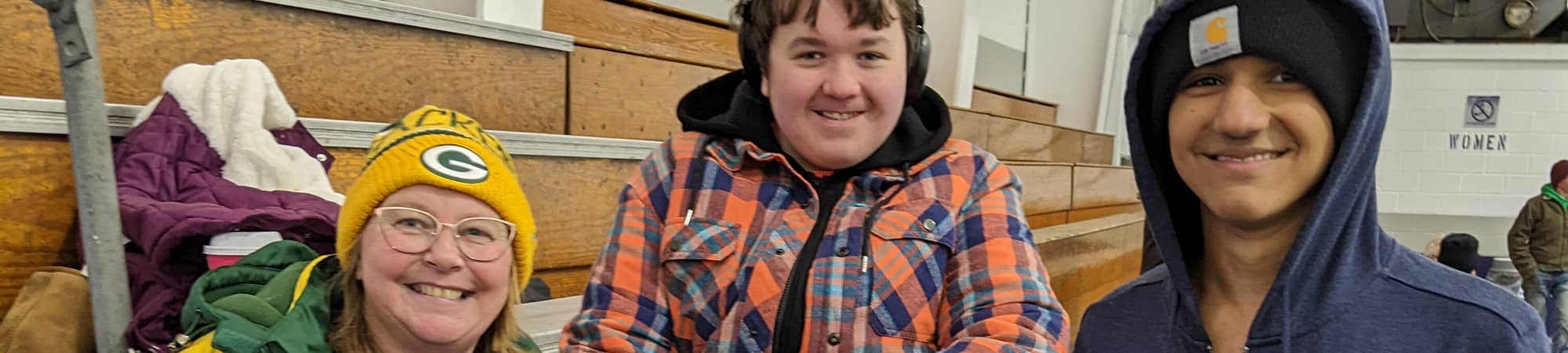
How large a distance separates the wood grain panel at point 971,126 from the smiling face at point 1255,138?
259 centimetres

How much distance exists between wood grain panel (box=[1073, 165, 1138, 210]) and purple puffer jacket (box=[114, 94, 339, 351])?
3.43 metres

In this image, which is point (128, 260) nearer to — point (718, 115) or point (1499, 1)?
point (718, 115)

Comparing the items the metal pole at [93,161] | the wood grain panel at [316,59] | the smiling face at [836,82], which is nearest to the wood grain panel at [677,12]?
the wood grain panel at [316,59]

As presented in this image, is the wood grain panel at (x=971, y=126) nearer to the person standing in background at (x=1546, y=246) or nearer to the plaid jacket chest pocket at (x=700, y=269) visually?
the plaid jacket chest pocket at (x=700, y=269)

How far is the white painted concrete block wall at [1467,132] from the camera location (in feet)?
18.9

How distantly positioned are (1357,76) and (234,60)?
1594 millimetres

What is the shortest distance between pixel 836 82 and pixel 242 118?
103cm

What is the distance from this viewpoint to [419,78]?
1862mm

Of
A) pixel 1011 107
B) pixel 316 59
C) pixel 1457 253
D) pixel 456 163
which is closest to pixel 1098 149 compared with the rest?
pixel 1011 107

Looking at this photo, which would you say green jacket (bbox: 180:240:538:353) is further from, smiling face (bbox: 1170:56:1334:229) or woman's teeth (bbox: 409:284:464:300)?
smiling face (bbox: 1170:56:1334:229)

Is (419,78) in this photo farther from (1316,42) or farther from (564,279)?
(1316,42)

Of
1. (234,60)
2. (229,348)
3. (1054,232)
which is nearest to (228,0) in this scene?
(234,60)

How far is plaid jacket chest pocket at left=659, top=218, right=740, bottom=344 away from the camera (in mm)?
980

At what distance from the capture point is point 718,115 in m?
1.12
